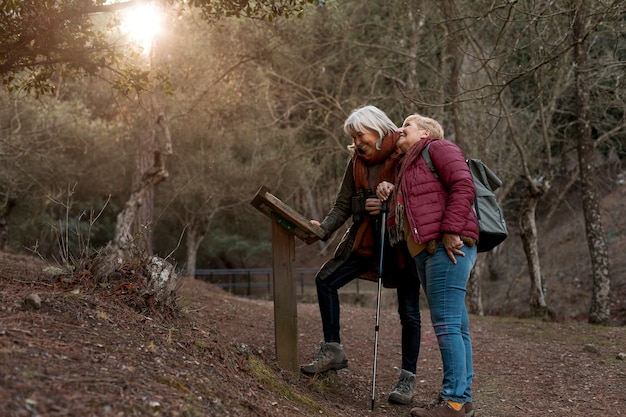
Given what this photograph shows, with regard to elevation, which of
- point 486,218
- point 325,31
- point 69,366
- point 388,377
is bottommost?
point 388,377

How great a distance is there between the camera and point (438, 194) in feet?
15.5

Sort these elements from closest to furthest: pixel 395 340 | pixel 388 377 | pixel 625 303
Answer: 1. pixel 388 377
2. pixel 395 340
3. pixel 625 303

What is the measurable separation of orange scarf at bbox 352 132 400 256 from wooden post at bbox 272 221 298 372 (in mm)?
544

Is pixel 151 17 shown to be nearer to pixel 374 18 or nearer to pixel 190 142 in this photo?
pixel 374 18

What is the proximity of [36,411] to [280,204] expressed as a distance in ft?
8.51

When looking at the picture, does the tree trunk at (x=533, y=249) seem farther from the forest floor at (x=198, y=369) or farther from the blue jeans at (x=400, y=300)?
the blue jeans at (x=400, y=300)

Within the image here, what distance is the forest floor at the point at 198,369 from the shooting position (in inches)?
133

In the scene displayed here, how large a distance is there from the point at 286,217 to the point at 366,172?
A: 2.39 ft

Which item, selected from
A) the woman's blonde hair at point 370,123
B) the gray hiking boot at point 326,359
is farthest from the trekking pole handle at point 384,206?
the gray hiking boot at point 326,359

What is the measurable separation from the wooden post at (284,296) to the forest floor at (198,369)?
0.15 meters

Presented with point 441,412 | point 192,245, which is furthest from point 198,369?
point 192,245

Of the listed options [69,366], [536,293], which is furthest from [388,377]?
[536,293]

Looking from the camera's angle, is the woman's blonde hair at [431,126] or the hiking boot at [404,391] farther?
the hiking boot at [404,391]

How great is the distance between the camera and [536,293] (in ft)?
41.4
